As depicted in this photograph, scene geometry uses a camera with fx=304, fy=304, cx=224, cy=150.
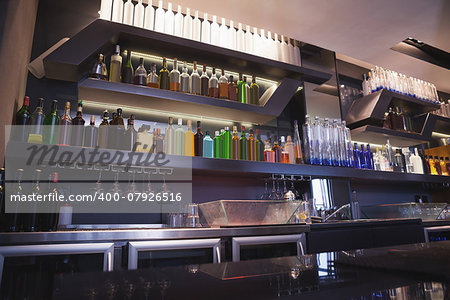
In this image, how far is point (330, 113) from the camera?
317cm

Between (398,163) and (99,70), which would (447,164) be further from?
(99,70)

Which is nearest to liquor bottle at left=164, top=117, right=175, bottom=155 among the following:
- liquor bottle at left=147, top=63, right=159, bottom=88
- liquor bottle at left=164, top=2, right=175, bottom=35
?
liquor bottle at left=147, top=63, right=159, bottom=88

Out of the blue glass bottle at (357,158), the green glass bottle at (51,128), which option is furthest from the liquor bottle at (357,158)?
the green glass bottle at (51,128)

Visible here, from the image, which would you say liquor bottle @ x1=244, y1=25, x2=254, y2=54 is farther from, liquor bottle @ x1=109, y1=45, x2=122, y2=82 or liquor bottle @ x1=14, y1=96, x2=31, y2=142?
liquor bottle @ x1=14, y1=96, x2=31, y2=142

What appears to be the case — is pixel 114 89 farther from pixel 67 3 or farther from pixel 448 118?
pixel 448 118

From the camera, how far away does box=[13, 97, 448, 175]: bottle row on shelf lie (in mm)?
1819

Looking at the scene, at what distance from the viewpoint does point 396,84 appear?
3.70 m

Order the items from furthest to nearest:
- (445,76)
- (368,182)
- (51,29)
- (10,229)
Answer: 1. (445,76)
2. (368,182)
3. (51,29)
4. (10,229)

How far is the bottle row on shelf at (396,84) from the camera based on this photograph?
11.8ft

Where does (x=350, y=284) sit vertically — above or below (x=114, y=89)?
below

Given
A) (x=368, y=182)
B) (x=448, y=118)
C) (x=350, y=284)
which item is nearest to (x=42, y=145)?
(x=350, y=284)

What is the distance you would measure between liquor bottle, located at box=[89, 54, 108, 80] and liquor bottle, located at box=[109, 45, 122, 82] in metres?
0.06

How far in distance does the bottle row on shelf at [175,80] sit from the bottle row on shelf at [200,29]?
1.01 feet

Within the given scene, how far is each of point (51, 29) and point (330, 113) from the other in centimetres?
261
